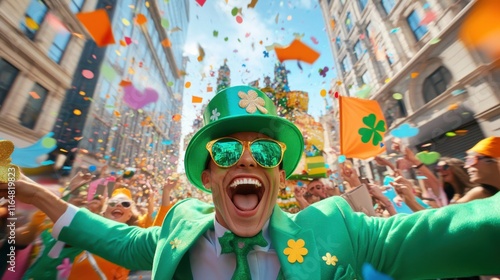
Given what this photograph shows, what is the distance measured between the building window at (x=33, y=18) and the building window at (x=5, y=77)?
178 centimetres

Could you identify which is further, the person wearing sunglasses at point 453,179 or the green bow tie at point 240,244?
the person wearing sunglasses at point 453,179

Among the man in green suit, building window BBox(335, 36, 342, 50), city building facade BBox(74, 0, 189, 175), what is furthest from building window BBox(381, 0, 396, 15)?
the man in green suit

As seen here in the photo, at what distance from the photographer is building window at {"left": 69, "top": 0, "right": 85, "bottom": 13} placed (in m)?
13.1

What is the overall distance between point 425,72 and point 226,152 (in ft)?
42.9

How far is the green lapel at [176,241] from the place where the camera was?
1.33 metres

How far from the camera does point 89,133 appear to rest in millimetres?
15828

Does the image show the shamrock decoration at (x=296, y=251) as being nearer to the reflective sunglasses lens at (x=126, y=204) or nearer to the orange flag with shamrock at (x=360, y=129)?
the reflective sunglasses lens at (x=126, y=204)

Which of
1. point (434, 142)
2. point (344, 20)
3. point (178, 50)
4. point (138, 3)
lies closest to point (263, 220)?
point (434, 142)

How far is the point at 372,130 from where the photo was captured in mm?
6012

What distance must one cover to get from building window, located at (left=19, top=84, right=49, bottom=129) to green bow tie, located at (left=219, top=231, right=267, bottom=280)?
13.6m

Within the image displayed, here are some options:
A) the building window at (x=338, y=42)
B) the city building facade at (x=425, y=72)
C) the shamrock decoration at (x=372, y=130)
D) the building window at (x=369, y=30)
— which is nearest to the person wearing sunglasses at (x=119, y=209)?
the shamrock decoration at (x=372, y=130)

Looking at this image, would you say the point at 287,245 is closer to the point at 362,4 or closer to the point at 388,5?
the point at 388,5

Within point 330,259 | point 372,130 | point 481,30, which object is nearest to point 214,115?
point 330,259

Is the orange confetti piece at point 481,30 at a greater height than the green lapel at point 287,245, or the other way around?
the orange confetti piece at point 481,30
